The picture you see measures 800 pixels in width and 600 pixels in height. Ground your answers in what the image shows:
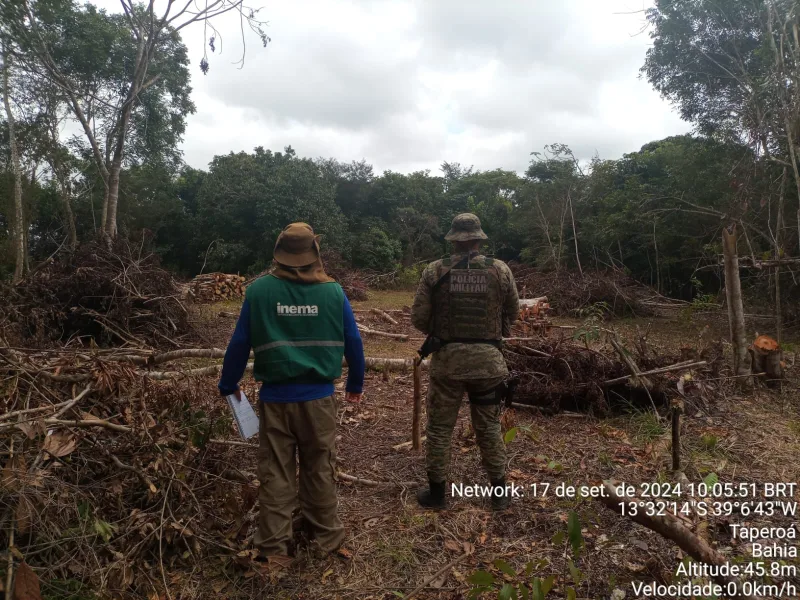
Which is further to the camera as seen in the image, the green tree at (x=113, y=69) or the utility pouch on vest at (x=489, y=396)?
the green tree at (x=113, y=69)

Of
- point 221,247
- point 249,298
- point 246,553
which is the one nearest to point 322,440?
point 246,553

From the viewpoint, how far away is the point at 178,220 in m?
21.5

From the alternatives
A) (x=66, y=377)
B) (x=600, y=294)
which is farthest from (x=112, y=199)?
(x=600, y=294)

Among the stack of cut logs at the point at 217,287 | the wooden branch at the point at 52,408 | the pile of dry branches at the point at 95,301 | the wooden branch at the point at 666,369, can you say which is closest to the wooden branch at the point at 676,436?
the wooden branch at the point at 666,369

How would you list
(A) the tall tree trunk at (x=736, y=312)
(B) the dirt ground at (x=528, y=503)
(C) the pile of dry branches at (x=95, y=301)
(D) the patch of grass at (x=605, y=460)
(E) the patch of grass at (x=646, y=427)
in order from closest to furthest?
1. (B) the dirt ground at (x=528, y=503)
2. (D) the patch of grass at (x=605, y=460)
3. (E) the patch of grass at (x=646, y=427)
4. (A) the tall tree trunk at (x=736, y=312)
5. (C) the pile of dry branches at (x=95, y=301)

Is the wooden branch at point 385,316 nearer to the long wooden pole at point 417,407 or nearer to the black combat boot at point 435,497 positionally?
the long wooden pole at point 417,407

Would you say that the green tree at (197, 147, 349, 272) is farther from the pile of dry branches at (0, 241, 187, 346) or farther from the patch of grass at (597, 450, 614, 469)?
the patch of grass at (597, 450, 614, 469)

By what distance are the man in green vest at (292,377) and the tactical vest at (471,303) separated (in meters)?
0.83

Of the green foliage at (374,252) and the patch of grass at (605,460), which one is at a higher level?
the green foliage at (374,252)

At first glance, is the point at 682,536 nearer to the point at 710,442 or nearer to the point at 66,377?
the point at 710,442

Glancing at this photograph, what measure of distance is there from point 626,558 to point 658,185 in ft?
48.8

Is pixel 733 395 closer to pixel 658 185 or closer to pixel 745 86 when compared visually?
pixel 745 86

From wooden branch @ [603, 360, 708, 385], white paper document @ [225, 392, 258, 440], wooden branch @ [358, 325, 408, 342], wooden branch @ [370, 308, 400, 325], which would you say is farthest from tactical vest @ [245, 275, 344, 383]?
wooden branch @ [370, 308, 400, 325]

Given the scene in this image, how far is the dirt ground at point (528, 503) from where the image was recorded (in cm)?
253
